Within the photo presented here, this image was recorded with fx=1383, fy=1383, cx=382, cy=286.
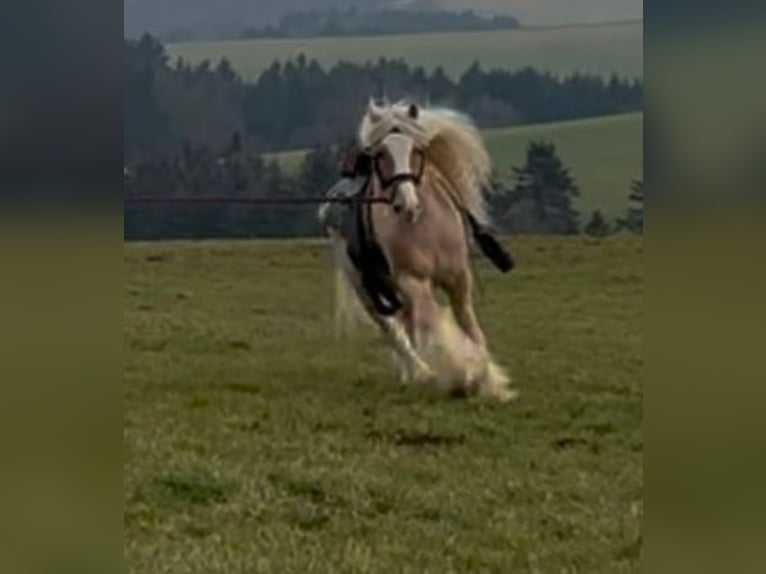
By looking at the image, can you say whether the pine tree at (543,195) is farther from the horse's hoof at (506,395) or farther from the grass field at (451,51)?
the horse's hoof at (506,395)

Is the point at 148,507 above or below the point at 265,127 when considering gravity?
below

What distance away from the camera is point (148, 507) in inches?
82.6

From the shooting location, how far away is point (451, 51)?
7.24ft

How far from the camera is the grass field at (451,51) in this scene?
1.95 meters

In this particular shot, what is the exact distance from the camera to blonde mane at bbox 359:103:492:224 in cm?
232

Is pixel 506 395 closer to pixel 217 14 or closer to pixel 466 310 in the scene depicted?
pixel 466 310

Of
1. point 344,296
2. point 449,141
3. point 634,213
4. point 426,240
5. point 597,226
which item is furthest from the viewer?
point 426,240

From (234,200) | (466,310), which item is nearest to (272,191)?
(234,200)

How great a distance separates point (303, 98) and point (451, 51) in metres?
0.26
